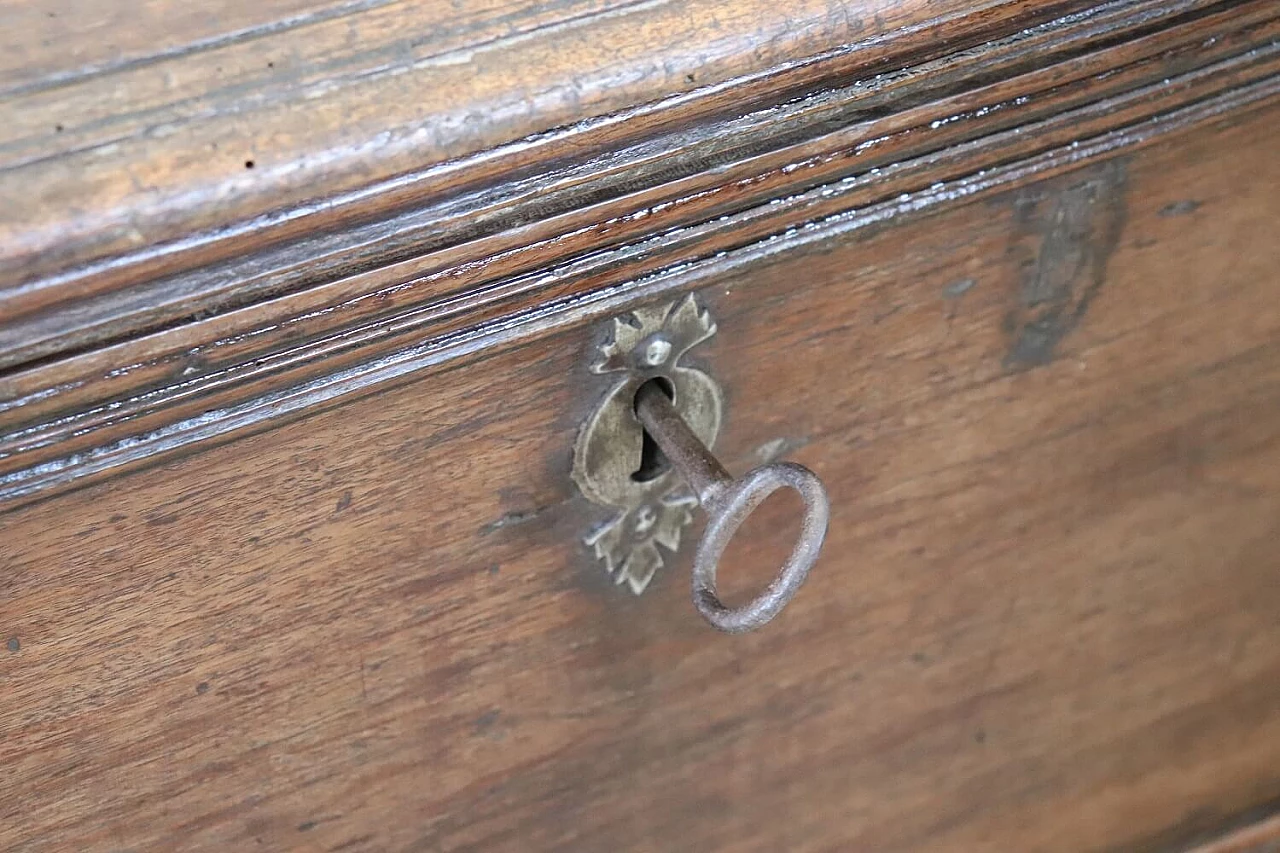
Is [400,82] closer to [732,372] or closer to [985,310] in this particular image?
[732,372]

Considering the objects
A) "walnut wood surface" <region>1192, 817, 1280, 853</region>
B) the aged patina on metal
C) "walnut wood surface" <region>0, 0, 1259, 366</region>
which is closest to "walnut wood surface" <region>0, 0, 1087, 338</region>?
"walnut wood surface" <region>0, 0, 1259, 366</region>

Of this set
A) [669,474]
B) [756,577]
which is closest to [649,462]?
[669,474]

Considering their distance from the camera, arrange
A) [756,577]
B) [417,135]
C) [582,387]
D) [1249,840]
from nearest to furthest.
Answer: [417,135] → [582,387] → [756,577] → [1249,840]

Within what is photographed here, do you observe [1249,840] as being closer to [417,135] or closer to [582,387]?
[582,387]

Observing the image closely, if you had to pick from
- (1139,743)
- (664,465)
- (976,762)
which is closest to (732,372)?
(664,465)

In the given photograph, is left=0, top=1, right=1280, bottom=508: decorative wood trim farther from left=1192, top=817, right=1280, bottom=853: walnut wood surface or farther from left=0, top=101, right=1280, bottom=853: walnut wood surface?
left=1192, top=817, right=1280, bottom=853: walnut wood surface

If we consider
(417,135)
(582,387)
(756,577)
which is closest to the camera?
(417,135)

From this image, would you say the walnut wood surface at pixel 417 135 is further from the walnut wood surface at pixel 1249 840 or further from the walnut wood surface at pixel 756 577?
the walnut wood surface at pixel 1249 840

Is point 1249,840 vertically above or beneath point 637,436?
beneath

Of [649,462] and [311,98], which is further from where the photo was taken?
[649,462]
